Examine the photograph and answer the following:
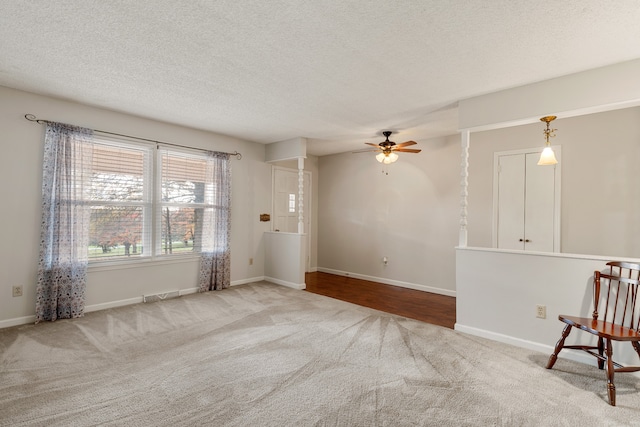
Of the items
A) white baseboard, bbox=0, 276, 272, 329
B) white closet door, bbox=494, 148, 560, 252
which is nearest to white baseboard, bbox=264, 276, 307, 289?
white baseboard, bbox=0, 276, 272, 329

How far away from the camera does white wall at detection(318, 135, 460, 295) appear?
5160mm

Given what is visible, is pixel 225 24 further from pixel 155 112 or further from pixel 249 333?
pixel 249 333

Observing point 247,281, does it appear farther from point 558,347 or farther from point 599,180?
point 599,180

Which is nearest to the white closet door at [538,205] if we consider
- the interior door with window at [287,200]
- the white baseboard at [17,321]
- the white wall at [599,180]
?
the white wall at [599,180]

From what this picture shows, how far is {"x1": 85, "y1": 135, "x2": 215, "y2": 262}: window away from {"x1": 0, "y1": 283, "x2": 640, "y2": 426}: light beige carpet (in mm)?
1068

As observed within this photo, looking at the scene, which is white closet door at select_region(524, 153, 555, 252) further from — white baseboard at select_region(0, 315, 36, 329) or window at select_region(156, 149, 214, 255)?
white baseboard at select_region(0, 315, 36, 329)

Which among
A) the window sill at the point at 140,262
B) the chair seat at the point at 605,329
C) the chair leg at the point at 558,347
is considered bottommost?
the chair leg at the point at 558,347

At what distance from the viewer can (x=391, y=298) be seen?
4859 mm

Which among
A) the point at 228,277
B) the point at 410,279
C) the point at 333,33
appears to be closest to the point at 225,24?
the point at 333,33

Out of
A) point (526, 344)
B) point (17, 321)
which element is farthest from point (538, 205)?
point (17, 321)

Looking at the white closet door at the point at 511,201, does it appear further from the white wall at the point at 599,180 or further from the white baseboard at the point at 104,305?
the white baseboard at the point at 104,305

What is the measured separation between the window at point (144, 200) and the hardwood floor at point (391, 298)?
93.2 inches

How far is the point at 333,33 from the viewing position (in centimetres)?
223

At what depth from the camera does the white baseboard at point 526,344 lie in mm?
2749
